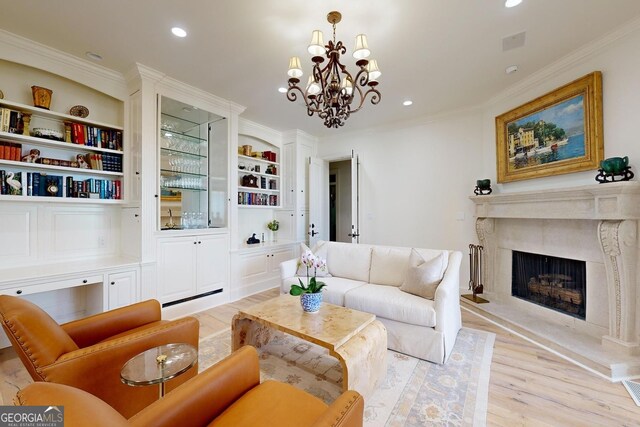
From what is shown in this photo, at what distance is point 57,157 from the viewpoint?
113 inches

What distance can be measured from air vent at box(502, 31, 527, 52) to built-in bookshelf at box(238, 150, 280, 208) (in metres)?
3.68

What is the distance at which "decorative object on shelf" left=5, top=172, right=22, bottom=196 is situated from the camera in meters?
2.48

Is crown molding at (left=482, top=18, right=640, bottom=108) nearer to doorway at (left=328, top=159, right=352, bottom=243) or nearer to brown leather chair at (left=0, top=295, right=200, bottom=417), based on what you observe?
doorway at (left=328, top=159, right=352, bottom=243)

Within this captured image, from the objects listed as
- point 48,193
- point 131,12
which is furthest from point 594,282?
point 48,193

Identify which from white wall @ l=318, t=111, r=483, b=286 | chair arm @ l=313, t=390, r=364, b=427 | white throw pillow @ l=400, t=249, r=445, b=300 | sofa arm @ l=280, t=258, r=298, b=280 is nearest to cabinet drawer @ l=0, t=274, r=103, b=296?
sofa arm @ l=280, t=258, r=298, b=280

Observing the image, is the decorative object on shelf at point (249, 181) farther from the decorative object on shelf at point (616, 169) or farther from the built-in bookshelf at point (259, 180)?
the decorative object on shelf at point (616, 169)

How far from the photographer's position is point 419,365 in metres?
2.30

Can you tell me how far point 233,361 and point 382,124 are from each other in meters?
4.47

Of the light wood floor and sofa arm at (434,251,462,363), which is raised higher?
sofa arm at (434,251,462,363)

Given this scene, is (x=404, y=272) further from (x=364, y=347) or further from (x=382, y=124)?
(x=382, y=124)

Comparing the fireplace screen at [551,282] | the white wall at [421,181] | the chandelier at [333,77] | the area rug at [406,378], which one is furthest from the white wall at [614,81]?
the chandelier at [333,77]

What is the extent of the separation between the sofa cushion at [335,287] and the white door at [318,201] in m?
1.70

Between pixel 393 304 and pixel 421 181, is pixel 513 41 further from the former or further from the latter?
pixel 393 304

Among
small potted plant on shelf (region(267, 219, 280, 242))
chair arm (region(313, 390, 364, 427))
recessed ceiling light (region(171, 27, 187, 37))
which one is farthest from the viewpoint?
small potted plant on shelf (region(267, 219, 280, 242))
